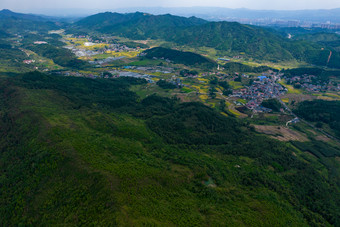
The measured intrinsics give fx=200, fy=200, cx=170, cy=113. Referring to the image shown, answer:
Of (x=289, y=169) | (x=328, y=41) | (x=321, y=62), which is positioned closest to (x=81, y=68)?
(x=289, y=169)

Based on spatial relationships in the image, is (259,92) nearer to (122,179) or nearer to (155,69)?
(155,69)

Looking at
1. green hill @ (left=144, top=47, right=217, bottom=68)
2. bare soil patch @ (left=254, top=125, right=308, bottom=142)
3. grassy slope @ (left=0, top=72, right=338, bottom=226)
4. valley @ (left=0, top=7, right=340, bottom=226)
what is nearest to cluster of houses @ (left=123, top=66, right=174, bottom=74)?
green hill @ (left=144, top=47, right=217, bottom=68)

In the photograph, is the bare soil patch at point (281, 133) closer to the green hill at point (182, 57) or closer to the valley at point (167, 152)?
the valley at point (167, 152)

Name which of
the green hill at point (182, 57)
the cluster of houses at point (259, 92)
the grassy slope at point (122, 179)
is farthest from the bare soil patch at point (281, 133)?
the green hill at point (182, 57)

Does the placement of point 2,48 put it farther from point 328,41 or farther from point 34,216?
point 328,41

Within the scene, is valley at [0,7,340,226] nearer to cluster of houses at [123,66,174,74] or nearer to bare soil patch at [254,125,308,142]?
bare soil patch at [254,125,308,142]
